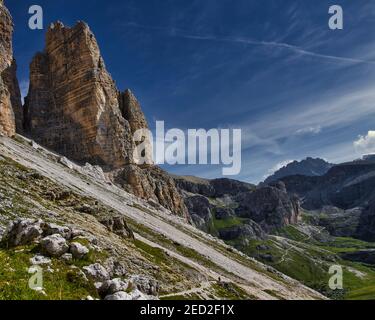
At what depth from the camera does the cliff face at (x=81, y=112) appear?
591 ft

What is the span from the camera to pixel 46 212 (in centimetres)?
5400

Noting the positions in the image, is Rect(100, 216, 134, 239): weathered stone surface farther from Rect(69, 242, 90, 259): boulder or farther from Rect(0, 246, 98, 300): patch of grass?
Rect(0, 246, 98, 300): patch of grass

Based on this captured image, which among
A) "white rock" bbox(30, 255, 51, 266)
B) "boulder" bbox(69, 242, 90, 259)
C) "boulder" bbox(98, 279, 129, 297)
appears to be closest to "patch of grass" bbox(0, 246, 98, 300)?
"white rock" bbox(30, 255, 51, 266)

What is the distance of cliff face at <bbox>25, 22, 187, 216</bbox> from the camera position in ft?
591

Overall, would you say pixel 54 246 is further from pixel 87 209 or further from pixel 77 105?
pixel 77 105

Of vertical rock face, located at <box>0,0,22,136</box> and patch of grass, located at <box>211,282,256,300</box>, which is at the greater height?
vertical rock face, located at <box>0,0,22,136</box>

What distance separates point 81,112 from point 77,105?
166 inches

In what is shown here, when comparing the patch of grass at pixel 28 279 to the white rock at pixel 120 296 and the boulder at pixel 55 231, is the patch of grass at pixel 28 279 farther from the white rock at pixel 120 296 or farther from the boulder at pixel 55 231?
the boulder at pixel 55 231

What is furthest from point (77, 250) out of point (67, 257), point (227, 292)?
point (227, 292)

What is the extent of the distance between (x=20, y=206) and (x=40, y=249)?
23.7m

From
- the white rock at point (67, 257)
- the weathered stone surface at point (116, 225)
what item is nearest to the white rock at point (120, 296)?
the white rock at point (67, 257)

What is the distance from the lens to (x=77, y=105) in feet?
606
